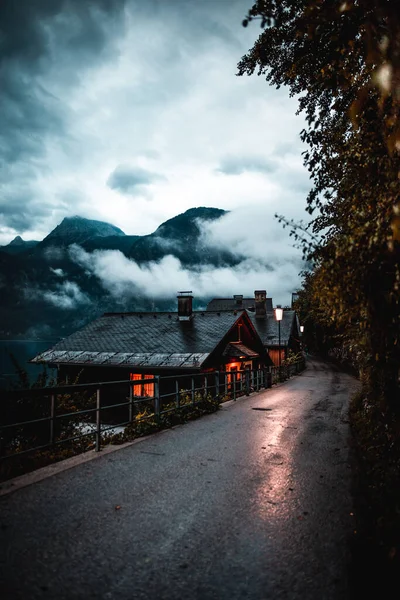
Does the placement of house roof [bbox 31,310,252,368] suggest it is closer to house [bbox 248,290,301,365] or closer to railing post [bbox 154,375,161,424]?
railing post [bbox 154,375,161,424]

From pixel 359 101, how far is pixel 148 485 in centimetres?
501

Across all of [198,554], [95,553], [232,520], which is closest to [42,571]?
[95,553]

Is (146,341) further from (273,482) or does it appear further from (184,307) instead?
(273,482)

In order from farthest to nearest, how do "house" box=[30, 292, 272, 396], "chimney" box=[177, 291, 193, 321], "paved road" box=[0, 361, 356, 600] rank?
"chimney" box=[177, 291, 193, 321] → "house" box=[30, 292, 272, 396] → "paved road" box=[0, 361, 356, 600]

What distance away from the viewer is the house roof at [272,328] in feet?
117

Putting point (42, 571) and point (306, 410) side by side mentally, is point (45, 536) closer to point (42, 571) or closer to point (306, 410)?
point (42, 571)

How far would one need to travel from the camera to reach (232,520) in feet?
13.1

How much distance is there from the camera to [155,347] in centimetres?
2048

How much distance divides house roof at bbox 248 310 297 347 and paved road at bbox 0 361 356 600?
2936cm

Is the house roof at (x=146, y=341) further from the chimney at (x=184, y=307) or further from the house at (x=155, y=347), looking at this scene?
the chimney at (x=184, y=307)

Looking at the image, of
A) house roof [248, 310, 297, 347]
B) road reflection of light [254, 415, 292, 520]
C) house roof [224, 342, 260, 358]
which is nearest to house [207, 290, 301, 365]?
house roof [248, 310, 297, 347]

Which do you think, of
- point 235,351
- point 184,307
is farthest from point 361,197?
point 184,307

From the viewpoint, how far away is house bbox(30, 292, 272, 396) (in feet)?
62.7

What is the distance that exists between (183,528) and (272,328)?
3525 centimetres
